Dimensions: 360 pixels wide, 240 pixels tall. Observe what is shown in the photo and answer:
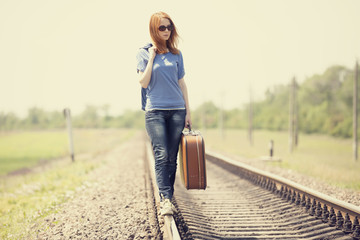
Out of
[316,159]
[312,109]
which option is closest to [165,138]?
[316,159]

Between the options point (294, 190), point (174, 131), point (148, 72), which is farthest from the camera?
point (294, 190)

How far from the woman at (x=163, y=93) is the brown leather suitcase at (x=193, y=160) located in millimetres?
107

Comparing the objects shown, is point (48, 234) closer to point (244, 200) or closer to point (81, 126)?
point (244, 200)

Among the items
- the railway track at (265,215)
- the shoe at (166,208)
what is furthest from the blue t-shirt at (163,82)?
the railway track at (265,215)

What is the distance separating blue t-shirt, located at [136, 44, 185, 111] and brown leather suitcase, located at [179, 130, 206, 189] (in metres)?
0.37

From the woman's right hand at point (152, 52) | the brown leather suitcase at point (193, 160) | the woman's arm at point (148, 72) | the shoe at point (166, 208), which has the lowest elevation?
the shoe at point (166, 208)

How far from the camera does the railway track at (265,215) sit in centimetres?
282

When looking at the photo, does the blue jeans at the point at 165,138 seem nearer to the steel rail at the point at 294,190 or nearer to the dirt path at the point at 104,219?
the dirt path at the point at 104,219

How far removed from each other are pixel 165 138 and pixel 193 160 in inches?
14.8

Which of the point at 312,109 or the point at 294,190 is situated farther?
the point at 312,109

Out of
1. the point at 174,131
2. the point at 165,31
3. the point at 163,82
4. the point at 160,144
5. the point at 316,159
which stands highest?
the point at 165,31

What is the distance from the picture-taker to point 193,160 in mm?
3023

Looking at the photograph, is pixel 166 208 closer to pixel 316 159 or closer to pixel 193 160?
pixel 193 160

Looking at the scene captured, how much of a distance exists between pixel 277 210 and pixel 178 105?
1.89 metres
